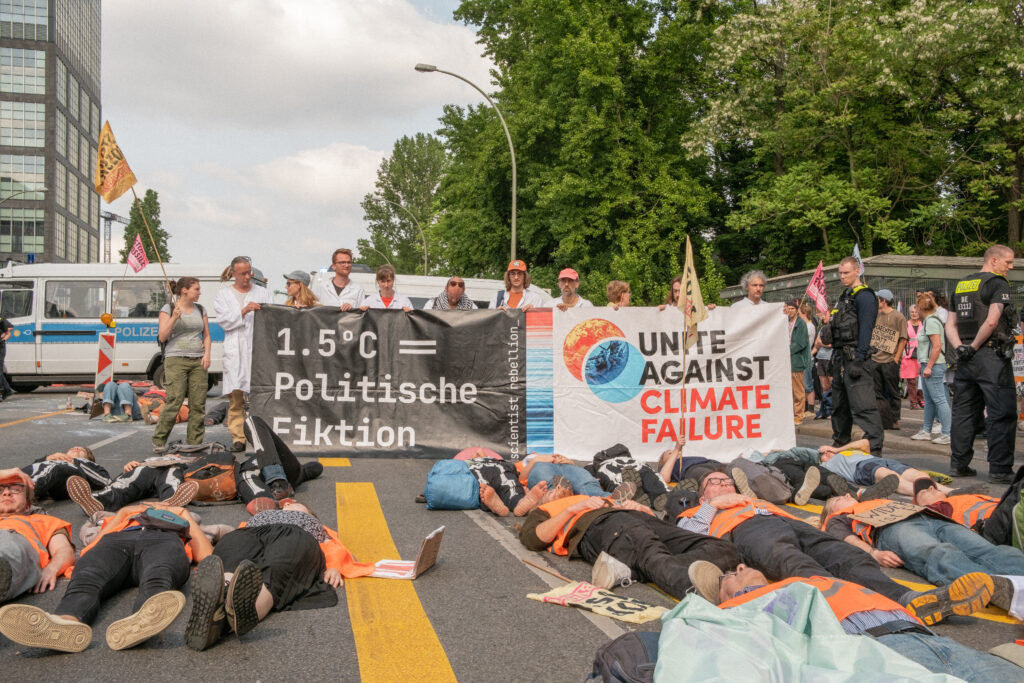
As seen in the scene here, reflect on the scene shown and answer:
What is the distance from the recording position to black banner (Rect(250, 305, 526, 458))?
358 inches

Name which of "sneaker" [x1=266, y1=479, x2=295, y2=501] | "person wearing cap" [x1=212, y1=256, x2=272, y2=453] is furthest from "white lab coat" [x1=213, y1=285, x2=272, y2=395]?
"sneaker" [x1=266, y1=479, x2=295, y2=501]

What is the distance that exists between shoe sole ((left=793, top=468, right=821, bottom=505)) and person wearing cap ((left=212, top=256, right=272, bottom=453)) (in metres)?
5.84

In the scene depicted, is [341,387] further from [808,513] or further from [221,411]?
[808,513]

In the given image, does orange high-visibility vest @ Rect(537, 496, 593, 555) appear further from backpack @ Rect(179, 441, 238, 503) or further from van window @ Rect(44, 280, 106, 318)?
van window @ Rect(44, 280, 106, 318)

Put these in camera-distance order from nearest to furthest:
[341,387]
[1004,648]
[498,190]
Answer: [1004,648], [341,387], [498,190]

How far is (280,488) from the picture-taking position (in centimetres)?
653

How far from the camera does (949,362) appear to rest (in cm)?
982

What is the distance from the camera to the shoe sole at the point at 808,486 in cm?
669

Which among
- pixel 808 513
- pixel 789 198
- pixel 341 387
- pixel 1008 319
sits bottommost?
pixel 808 513

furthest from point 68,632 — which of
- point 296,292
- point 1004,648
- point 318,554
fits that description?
point 296,292

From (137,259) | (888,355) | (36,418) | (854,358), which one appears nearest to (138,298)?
(137,259)

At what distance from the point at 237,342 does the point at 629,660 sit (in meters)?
7.47

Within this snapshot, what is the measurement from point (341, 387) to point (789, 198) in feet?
73.9

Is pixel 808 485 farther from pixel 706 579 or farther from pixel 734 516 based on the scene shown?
pixel 706 579
